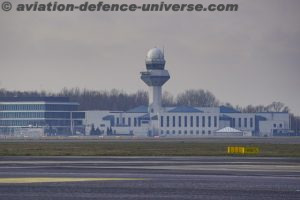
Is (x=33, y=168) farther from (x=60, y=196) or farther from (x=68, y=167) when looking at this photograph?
(x=60, y=196)

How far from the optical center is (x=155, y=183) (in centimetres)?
4394

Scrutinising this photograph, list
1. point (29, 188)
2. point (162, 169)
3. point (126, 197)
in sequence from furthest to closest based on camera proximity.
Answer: point (162, 169) < point (29, 188) < point (126, 197)

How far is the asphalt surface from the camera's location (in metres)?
38.0

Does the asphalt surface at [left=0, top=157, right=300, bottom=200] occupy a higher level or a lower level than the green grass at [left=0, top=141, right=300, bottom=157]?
lower

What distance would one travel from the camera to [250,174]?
51.2 m

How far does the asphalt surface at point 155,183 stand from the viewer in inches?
1496

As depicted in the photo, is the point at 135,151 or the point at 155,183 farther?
the point at 135,151

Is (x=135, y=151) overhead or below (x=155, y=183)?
overhead

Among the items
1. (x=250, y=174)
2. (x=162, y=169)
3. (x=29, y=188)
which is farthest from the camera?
(x=162, y=169)

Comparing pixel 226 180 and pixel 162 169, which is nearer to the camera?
pixel 226 180

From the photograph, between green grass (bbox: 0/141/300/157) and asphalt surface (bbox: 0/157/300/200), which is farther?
green grass (bbox: 0/141/300/157)

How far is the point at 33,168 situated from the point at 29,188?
16383 mm

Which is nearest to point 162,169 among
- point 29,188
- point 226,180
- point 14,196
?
point 226,180

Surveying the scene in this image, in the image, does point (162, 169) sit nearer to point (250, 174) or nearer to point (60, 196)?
point (250, 174)
